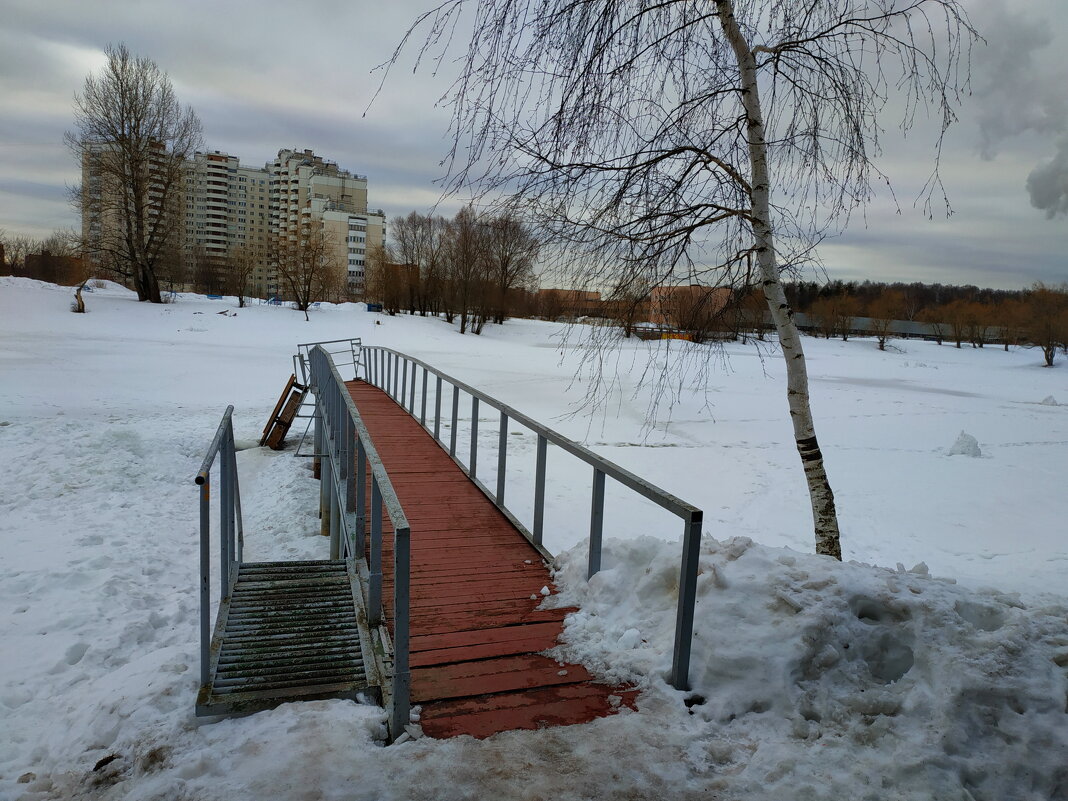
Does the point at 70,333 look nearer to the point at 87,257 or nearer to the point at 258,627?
the point at 87,257

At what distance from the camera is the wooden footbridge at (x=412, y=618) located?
275 centimetres

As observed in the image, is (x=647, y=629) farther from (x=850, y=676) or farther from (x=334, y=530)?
(x=334, y=530)

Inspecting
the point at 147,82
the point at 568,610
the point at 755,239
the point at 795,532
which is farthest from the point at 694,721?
the point at 147,82

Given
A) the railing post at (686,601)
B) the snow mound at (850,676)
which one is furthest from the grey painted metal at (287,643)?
the railing post at (686,601)

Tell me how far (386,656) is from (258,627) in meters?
0.89

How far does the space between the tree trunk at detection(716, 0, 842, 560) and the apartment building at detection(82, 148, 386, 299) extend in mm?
67422

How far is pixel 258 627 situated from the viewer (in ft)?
11.8

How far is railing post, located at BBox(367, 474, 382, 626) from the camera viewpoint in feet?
10.0

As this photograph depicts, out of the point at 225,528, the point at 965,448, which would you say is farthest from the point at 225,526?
the point at 965,448

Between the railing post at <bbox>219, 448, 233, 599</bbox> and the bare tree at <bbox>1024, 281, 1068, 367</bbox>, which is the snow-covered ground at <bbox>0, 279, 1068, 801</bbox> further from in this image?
the bare tree at <bbox>1024, 281, 1068, 367</bbox>

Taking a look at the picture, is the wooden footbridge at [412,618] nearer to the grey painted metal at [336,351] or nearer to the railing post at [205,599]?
the railing post at [205,599]

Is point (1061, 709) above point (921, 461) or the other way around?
above

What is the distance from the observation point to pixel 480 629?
3.49 m

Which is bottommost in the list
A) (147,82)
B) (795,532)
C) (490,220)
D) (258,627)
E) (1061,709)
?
(795,532)
